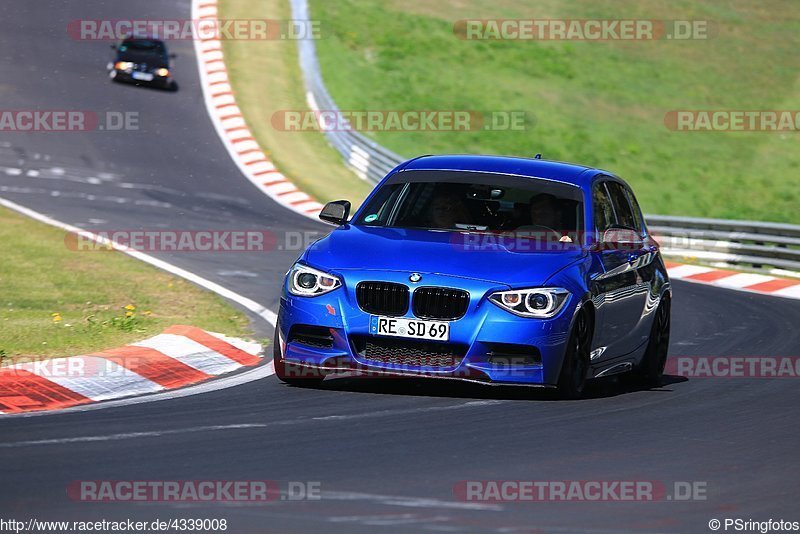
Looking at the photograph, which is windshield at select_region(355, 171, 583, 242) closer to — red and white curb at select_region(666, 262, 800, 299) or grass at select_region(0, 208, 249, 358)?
grass at select_region(0, 208, 249, 358)

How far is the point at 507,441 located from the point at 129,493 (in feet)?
7.77

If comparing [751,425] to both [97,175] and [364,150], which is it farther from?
[364,150]

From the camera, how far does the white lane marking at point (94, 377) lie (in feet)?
30.9

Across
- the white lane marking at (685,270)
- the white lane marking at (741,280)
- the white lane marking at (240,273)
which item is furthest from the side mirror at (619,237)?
the white lane marking at (685,270)

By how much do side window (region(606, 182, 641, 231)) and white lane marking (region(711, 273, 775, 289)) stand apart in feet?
28.5

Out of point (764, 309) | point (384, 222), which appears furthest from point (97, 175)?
point (384, 222)

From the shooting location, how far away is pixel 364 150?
1140 inches

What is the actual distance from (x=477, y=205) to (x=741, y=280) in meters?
11.2

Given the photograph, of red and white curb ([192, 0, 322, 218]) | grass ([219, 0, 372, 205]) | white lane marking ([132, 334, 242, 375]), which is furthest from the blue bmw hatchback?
grass ([219, 0, 372, 205])

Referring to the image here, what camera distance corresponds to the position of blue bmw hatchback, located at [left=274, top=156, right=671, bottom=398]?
902 centimetres

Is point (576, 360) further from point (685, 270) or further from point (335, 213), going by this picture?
point (685, 270)

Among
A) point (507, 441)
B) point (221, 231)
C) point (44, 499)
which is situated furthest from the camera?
point (221, 231)

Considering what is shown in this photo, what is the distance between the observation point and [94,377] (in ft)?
32.1

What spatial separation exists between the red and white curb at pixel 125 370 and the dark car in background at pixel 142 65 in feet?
72.2
